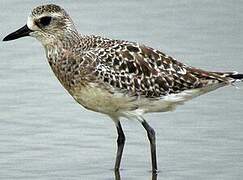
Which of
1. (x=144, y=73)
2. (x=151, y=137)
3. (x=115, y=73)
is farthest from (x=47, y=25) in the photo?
(x=151, y=137)

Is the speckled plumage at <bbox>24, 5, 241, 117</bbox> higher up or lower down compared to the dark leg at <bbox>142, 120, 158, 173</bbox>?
higher up

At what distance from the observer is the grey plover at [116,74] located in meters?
15.8

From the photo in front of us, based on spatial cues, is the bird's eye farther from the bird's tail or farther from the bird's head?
the bird's tail

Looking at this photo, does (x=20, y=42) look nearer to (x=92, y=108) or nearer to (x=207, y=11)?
(x=207, y=11)

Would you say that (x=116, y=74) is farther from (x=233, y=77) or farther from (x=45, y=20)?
(x=233, y=77)

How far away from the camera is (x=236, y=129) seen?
56.8ft

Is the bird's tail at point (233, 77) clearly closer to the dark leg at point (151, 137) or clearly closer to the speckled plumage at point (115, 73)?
the speckled plumage at point (115, 73)

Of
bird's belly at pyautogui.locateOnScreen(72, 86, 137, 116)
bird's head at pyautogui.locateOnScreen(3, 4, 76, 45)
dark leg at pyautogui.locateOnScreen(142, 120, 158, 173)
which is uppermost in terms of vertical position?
bird's head at pyautogui.locateOnScreen(3, 4, 76, 45)

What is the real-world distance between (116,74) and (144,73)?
0.44m

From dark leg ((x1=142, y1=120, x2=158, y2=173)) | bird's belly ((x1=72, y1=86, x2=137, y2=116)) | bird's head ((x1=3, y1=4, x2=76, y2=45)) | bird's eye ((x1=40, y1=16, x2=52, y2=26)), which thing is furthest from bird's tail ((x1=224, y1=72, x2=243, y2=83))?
bird's eye ((x1=40, y1=16, x2=52, y2=26))

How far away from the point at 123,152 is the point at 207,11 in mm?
6034

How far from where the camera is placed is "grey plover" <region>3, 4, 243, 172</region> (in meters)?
15.8

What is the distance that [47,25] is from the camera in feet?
52.9

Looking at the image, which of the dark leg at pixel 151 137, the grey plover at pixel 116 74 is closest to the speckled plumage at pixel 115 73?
the grey plover at pixel 116 74
